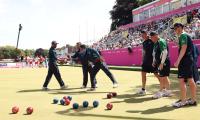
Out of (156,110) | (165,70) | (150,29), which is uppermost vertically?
(150,29)

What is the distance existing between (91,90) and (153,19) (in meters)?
36.2

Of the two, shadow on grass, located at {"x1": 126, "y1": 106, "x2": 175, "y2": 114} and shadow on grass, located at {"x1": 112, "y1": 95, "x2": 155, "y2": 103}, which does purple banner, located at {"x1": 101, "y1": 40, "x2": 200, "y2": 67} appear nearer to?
shadow on grass, located at {"x1": 112, "y1": 95, "x2": 155, "y2": 103}

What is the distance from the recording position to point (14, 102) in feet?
38.6

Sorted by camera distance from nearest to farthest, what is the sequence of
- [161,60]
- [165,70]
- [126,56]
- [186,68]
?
[186,68], [161,60], [165,70], [126,56]

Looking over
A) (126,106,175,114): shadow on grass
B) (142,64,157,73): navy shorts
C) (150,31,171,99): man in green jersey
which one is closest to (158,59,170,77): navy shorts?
(150,31,171,99): man in green jersey

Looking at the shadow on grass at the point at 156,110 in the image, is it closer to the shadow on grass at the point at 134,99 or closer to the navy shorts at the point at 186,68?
the navy shorts at the point at 186,68

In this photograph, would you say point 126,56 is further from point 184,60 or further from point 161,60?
point 184,60

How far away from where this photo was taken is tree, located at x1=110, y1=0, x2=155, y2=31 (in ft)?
310

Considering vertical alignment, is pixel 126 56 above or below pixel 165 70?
above

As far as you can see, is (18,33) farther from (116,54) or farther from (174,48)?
(174,48)

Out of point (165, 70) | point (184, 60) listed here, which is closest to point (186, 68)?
point (184, 60)

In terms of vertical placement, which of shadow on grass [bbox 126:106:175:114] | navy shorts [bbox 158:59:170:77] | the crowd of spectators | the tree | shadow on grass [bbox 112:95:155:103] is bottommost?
shadow on grass [bbox 126:106:175:114]

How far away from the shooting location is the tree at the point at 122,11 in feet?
310

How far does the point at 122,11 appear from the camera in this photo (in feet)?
313
